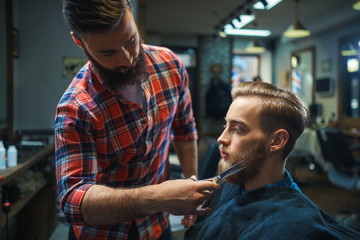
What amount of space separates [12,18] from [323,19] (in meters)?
5.57

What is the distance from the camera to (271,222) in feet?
3.21

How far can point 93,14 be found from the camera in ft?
3.04

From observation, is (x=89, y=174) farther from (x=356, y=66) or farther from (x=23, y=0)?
(x=356, y=66)

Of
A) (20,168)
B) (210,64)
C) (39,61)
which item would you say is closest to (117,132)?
(20,168)

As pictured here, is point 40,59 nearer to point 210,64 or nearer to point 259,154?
point 259,154

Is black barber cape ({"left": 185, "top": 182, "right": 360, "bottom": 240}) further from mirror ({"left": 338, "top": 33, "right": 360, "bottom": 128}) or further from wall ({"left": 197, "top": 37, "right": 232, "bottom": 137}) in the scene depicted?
wall ({"left": 197, "top": 37, "right": 232, "bottom": 137})

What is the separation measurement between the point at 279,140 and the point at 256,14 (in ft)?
18.2

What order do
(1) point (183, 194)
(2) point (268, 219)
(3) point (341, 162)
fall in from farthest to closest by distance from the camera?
(3) point (341, 162) → (2) point (268, 219) → (1) point (183, 194)

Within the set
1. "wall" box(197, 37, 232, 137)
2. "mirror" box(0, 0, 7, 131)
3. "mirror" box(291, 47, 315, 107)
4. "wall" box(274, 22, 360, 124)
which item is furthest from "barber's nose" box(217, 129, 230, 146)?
"wall" box(197, 37, 232, 137)

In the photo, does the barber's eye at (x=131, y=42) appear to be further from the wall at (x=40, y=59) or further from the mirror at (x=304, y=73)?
the mirror at (x=304, y=73)

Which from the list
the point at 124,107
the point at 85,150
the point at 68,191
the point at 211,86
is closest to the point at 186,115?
the point at 124,107

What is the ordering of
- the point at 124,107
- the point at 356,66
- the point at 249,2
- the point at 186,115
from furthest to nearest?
the point at 356,66 → the point at 249,2 → the point at 186,115 → the point at 124,107

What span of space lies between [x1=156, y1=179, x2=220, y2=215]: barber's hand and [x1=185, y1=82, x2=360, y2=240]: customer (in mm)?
246

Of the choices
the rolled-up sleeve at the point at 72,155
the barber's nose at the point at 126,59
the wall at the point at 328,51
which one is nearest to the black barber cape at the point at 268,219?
the rolled-up sleeve at the point at 72,155
